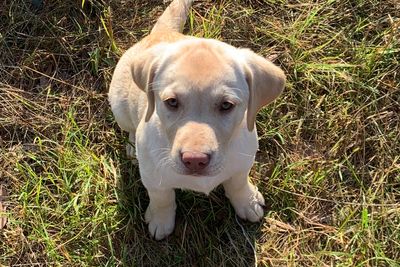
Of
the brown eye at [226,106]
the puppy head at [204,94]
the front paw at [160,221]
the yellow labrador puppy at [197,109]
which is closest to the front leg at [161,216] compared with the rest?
the front paw at [160,221]

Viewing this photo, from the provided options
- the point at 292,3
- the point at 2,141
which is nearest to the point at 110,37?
the point at 2,141

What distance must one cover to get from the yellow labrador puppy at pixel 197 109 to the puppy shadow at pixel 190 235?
0.40m

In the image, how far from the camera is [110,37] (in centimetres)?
458

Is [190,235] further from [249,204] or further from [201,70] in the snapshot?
[201,70]

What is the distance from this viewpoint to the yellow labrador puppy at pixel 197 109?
296 centimetres

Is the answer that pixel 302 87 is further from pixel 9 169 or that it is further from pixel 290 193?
pixel 9 169

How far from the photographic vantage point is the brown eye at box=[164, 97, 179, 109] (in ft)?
9.86

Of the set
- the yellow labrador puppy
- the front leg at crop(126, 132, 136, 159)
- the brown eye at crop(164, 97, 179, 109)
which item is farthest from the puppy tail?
the brown eye at crop(164, 97, 179, 109)

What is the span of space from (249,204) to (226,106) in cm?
112

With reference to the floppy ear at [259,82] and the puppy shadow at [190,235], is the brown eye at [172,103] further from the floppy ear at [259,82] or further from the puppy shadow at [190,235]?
the puppy shadow at [190,235]

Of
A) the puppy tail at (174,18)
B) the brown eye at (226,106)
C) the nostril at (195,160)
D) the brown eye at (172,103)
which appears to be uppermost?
the brown eye at (226,106)

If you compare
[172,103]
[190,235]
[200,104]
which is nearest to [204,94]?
[200,104]

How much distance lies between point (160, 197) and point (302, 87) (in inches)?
53.9

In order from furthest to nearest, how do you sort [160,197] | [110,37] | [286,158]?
[110,37] < [286,158] < [160,197]
